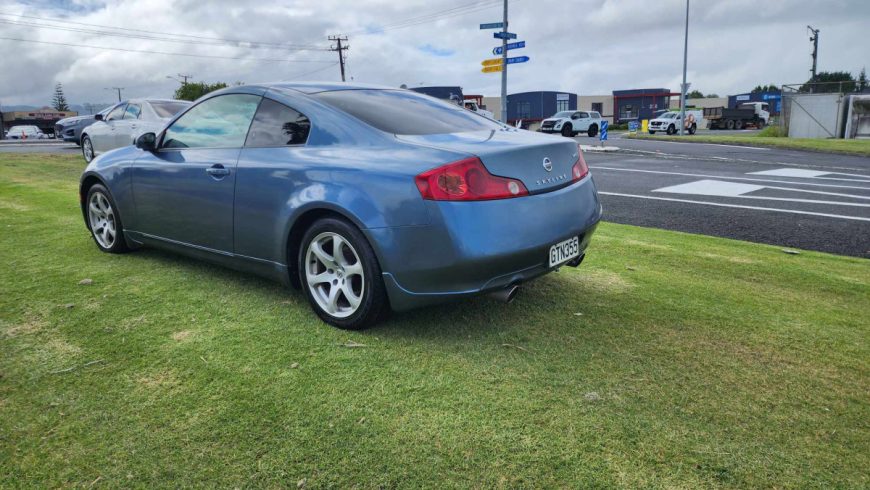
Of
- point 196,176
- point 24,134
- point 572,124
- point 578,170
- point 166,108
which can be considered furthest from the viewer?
point 24,134

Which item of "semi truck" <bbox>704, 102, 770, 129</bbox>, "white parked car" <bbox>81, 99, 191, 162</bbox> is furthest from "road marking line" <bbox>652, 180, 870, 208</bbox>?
"semi truck" <bbox>704, 102, 770, 129</bbox>

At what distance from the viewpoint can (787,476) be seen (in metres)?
2.01

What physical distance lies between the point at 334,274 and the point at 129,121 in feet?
34.3

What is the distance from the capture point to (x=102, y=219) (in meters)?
5.07

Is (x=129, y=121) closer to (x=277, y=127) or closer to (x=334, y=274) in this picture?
(x=277, y=127)

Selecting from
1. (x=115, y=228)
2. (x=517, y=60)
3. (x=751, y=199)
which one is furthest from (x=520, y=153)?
(x=517, y=60)

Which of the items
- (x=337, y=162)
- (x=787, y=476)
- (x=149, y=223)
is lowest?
(x=787, y=476)

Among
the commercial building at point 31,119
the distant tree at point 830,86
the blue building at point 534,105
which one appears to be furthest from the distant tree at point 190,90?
the distant tree at point 830,86

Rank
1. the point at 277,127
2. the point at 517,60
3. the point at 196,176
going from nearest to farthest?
the point at 277,127 < the point at 196,176 < the point at 517,60

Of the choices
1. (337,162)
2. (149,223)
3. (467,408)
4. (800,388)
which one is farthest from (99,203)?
(800,388)

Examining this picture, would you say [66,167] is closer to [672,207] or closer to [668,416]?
[672,207]

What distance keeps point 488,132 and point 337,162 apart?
992 millimetres

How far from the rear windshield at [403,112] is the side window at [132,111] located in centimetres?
965

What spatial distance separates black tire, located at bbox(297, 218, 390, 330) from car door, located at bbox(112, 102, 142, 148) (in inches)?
394
